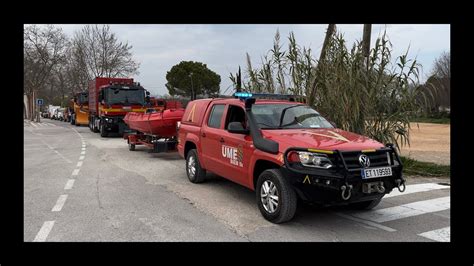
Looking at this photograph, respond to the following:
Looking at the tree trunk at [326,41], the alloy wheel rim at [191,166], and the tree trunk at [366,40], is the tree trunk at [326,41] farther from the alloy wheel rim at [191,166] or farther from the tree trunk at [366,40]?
the alloy wheel rim at [191,166]

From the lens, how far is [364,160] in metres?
5.01

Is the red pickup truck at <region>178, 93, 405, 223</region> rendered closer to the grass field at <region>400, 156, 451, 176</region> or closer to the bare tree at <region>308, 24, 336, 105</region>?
the bare tree at <region>308, 24, 336, 105</region>

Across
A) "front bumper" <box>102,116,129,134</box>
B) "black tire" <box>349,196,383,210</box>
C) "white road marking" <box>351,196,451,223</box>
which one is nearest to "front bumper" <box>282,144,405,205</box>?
"white road marking" <box>351,196,451,223</box>

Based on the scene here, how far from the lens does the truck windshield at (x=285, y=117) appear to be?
6105mm

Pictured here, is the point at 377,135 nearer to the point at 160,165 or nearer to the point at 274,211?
the point at 274,211

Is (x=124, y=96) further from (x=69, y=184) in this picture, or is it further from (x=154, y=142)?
(x=69, y=184)

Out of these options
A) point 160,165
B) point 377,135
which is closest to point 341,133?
point 377,135

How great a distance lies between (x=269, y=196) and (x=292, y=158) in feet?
2.13

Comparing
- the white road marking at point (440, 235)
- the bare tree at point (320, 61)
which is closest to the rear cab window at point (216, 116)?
the bare tree at point (320, 61)

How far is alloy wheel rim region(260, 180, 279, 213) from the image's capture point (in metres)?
5.20

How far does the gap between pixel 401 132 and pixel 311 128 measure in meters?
4.05

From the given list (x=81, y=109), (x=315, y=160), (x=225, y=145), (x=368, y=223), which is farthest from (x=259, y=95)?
(x=81, y=109)

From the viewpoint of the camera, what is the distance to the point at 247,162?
5871 millimetres

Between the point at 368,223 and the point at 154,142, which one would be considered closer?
the point at 368,223
